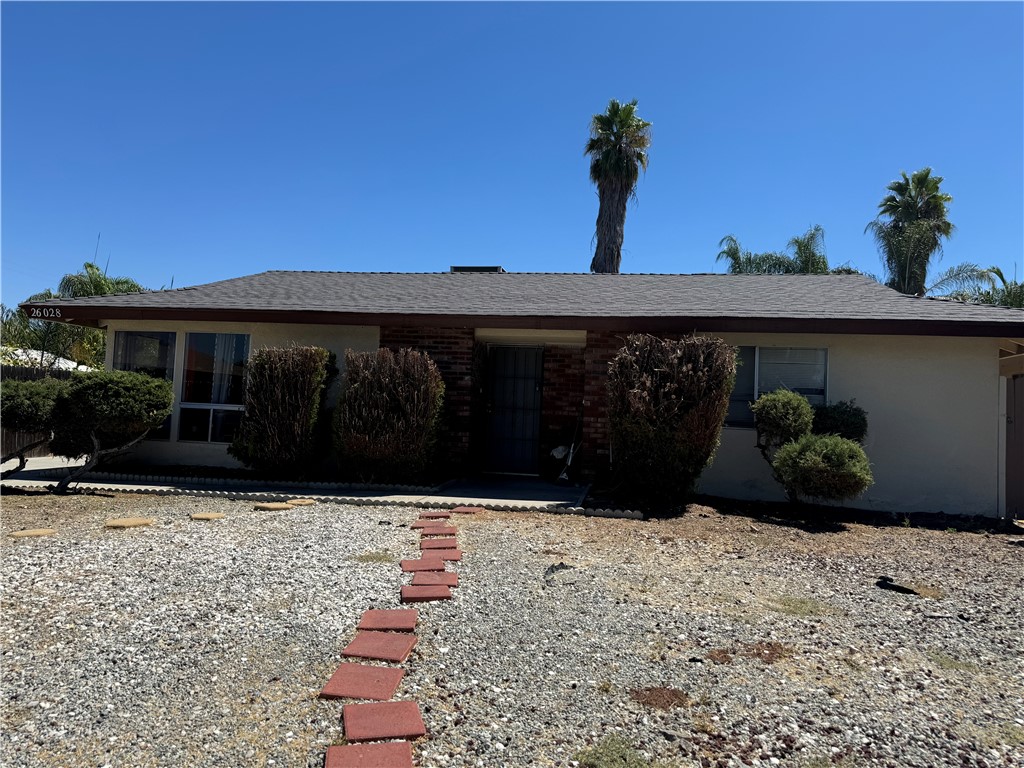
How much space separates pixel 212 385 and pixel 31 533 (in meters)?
4.80

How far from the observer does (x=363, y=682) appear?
3.03 meters

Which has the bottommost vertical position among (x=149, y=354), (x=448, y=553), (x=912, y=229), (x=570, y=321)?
(x=448, y=553)

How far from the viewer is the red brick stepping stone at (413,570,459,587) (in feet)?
14.7

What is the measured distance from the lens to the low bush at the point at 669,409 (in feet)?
25.2

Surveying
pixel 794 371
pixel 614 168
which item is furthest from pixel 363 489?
pixel 614 168

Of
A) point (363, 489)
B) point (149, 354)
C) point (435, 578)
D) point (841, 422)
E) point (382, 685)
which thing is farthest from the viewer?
point (149, 354)

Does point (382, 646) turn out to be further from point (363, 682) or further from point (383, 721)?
point (383, 721)

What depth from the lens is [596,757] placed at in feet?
8.30

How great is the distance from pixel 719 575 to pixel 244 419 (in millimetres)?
6646

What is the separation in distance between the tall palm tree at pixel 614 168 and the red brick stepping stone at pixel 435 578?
19.3 m

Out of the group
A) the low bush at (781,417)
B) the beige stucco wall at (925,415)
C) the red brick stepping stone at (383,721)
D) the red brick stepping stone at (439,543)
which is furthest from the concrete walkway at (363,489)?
the red brick stepping stone at (383,721)

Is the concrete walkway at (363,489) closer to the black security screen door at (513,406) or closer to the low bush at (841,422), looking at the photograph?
the black security screen door at (513,406)

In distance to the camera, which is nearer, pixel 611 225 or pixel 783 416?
pixel 783 416

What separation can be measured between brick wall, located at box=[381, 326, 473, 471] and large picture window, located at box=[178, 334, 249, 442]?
2.70m
